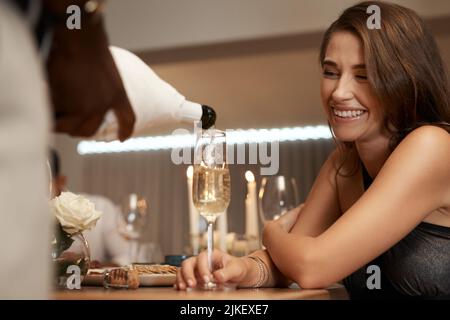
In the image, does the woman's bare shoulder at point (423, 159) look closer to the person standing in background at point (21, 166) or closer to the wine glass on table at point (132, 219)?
the person standing in background at point (21, 166)

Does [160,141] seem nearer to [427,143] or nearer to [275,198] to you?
[275,198]

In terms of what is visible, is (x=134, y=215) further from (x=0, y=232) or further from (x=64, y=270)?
(x=0, y=232)

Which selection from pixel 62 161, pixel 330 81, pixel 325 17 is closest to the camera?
pixel 330 81

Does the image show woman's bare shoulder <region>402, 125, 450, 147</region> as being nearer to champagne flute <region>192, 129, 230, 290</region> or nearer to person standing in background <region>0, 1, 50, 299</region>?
champagne flute <region>192, 129, 230, 290</region>

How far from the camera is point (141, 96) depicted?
62cm

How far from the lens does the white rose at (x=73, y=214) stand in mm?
1165

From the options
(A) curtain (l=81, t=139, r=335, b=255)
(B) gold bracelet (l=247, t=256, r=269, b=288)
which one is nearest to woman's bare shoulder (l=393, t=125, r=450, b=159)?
(B) gold bracelet (l=247, t=256, r=269, b=288)

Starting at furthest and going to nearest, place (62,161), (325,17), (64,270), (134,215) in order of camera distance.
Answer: (62,161) < (325,17) < (134,215) < (64,270)

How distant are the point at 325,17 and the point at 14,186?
12.8 feet

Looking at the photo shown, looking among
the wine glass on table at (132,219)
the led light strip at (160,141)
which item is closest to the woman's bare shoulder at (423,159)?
the wine glass on table at (132,219)

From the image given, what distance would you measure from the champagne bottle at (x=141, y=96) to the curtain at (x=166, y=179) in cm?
811

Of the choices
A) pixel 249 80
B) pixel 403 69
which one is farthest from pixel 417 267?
pixel 249 80
